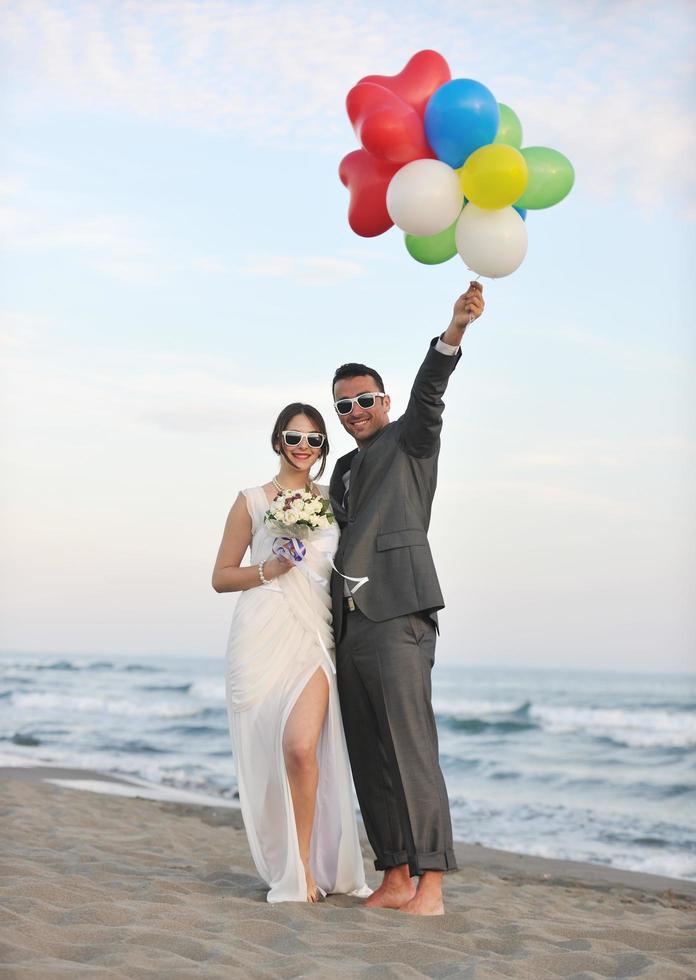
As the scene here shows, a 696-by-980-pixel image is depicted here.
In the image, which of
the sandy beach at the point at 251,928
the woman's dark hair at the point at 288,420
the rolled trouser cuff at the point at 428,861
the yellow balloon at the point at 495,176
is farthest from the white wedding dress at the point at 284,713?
the yellow balloon at the point at 495,176

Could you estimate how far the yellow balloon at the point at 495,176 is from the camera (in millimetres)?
4199

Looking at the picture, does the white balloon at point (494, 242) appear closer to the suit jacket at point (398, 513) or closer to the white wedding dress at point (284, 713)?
the suit jacket at point (398, 513)

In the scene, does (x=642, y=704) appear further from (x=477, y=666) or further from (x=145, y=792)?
(x=145, y=792)

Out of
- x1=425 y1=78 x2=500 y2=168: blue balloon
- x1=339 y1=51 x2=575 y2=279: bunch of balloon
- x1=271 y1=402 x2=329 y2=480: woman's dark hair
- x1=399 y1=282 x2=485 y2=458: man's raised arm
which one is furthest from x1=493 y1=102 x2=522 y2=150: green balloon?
x1=271 y1=402 x2=329 y2=480: woman's dark hair

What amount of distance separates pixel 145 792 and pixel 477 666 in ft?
86.5

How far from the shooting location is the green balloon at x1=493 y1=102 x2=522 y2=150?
A: 4520mm

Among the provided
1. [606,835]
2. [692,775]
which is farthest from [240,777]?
→ [692,775]

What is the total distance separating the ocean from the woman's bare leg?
4602 mm

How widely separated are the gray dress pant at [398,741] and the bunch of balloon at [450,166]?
63.7 inches

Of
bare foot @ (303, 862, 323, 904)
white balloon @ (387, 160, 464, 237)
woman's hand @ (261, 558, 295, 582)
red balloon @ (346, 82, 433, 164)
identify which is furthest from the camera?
woman's hand @ (261, 558, 295, 582)

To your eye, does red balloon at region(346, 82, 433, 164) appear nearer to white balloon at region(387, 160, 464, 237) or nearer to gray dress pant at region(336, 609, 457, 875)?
white balloon at region(387, 160, 464, 237)

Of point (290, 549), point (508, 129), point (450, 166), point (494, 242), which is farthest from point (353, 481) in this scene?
point (508, 129)

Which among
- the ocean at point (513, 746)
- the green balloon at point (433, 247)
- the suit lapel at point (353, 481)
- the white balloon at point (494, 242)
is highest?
the green balloon at point (433, 247)

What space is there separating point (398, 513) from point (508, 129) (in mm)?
1699
